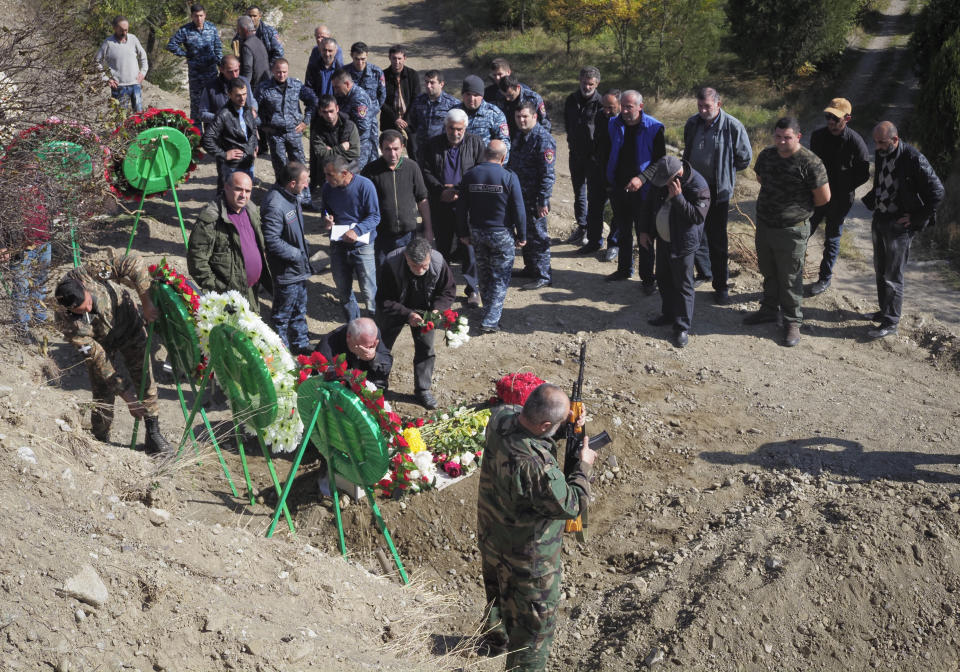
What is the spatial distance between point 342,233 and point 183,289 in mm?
2106

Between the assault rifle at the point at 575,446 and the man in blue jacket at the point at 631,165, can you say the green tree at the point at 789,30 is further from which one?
the assault rifle at the point at 575,446

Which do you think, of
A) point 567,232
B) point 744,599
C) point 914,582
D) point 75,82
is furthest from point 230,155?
point 914,582

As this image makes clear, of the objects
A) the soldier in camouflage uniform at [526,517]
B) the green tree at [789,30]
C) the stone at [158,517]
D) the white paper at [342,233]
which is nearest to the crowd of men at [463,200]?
the white paper at [342,233]

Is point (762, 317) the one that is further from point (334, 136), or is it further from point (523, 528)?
point (523, 528)

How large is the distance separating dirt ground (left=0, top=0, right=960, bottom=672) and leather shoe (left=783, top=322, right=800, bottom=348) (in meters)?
0.11

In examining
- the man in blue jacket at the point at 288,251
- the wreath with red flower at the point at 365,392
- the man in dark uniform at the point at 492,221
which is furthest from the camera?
the man in dark uniform at the point at 492,221

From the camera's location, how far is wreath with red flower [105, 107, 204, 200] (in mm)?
8641

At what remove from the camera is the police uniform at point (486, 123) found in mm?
9570

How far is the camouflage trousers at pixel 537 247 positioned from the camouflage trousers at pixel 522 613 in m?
5.18

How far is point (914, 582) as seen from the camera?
18.0ft

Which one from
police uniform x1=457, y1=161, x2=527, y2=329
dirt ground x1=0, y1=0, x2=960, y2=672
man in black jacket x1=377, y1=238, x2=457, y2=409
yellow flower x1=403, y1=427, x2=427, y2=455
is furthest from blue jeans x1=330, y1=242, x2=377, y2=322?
yellow flower x1=403, y1=427, x2=427, y2=455

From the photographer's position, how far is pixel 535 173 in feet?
31.5

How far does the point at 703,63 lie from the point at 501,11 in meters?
6.06

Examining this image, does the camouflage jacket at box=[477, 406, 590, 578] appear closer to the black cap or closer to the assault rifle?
the assault rifle
